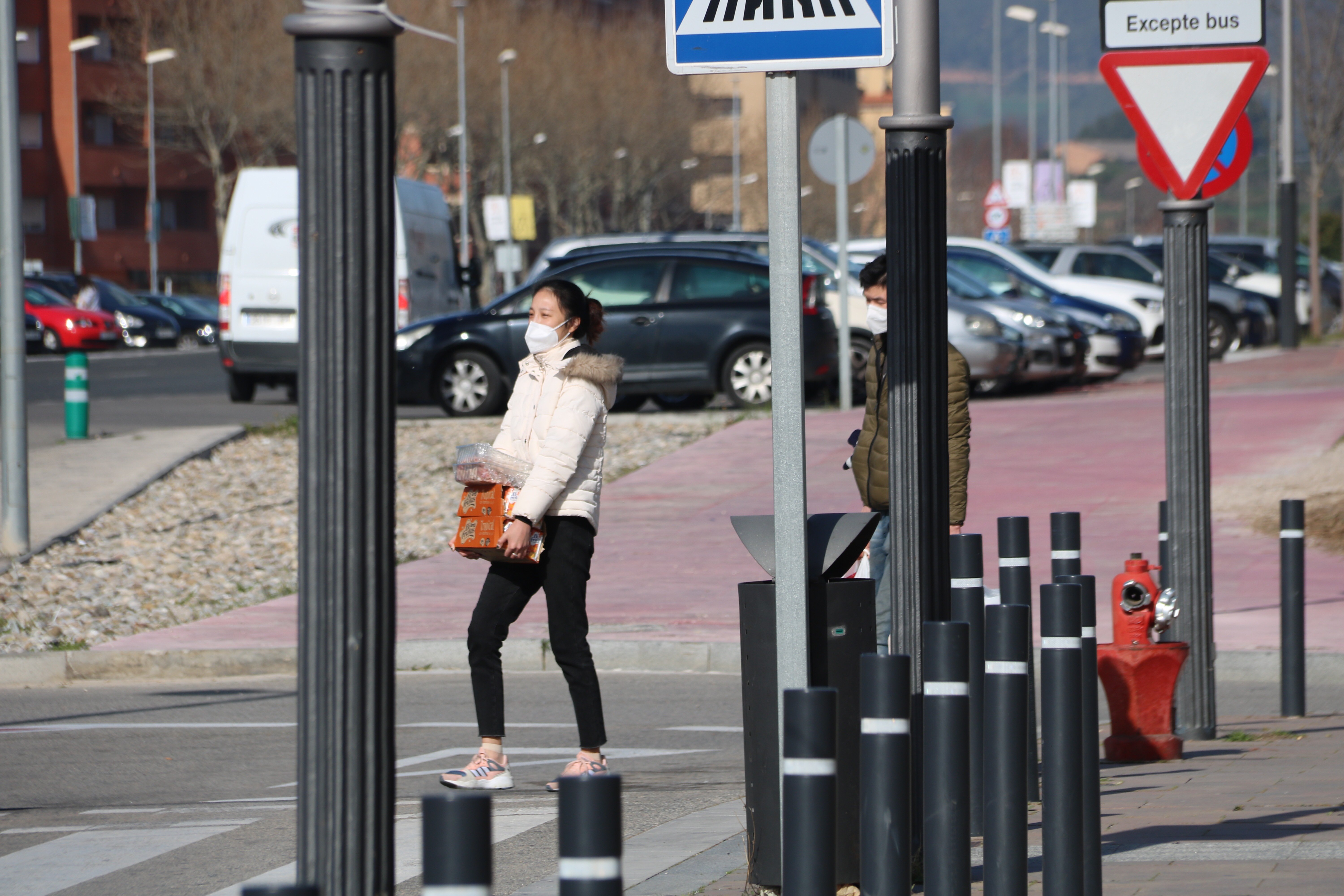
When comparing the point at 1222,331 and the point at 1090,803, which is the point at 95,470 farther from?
the point at 1222,331

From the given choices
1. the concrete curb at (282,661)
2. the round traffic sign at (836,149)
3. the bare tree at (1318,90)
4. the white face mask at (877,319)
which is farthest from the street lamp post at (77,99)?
the white face mask at (877,319)

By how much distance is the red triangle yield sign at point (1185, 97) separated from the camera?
24.1ft

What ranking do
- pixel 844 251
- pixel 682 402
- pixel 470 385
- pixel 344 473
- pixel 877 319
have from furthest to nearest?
1. pixel 682 402
2. pixel 470 385
3. pixel 844 251
4. pixel 877 319
5. pixel 344 473

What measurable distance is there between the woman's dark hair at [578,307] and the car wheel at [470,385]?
13.3 meters

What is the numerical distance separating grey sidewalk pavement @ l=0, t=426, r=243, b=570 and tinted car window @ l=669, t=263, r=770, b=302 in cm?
468

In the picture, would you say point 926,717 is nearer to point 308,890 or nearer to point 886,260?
point 886,260

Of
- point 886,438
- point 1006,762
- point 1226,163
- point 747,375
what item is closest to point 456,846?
point 1006,762

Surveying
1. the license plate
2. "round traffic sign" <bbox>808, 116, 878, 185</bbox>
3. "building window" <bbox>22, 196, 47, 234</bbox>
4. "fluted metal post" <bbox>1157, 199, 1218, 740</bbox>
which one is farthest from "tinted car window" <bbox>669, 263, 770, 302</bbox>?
"building window" <bbox>22, 196, 47, 234</bbox>

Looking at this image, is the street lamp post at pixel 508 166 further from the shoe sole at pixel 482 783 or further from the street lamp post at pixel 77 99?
the shoe sole at pixel 482 783

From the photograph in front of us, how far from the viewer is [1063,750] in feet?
14.6

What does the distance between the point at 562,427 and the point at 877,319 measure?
81.0 inches

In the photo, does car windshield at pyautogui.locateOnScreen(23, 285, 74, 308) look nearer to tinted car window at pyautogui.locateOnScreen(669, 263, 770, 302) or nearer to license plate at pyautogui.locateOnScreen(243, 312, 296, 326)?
license plate at pyautogui.locateOnScreen(243, 312, 296, 326)

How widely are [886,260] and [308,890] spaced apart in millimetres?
3176

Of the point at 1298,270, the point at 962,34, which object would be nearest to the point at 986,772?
the point at 962,34
